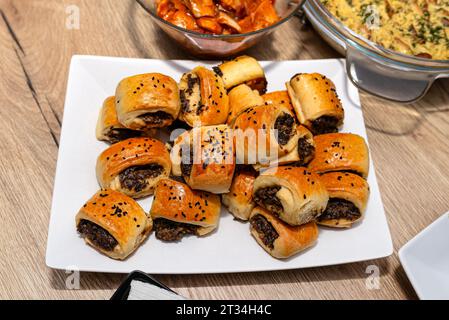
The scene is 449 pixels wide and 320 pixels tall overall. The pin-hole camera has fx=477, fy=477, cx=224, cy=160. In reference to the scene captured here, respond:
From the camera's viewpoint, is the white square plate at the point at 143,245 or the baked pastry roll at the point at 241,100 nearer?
the white square plate at the point at 143,245

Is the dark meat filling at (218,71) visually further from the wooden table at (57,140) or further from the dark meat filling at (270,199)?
the dark meat filling at (270,199)

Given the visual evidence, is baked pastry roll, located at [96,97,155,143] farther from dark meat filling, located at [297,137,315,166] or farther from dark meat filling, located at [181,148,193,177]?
dark meat filling, located at [297,137,315,166]

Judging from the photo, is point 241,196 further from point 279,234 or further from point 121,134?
point 121,134

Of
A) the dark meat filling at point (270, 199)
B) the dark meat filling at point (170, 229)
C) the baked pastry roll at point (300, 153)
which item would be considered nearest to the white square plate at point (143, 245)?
the dark meat filling at point (170, 229)

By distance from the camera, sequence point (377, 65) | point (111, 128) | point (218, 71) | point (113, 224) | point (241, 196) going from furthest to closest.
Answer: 1. point (377, 65)
2. point (218, 71)
3. point (111, 128)
4. point (241, 196)
5. point (113, 224)

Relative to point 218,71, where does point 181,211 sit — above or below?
below

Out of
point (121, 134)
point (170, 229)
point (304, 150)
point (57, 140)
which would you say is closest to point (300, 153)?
point (304, 150)
